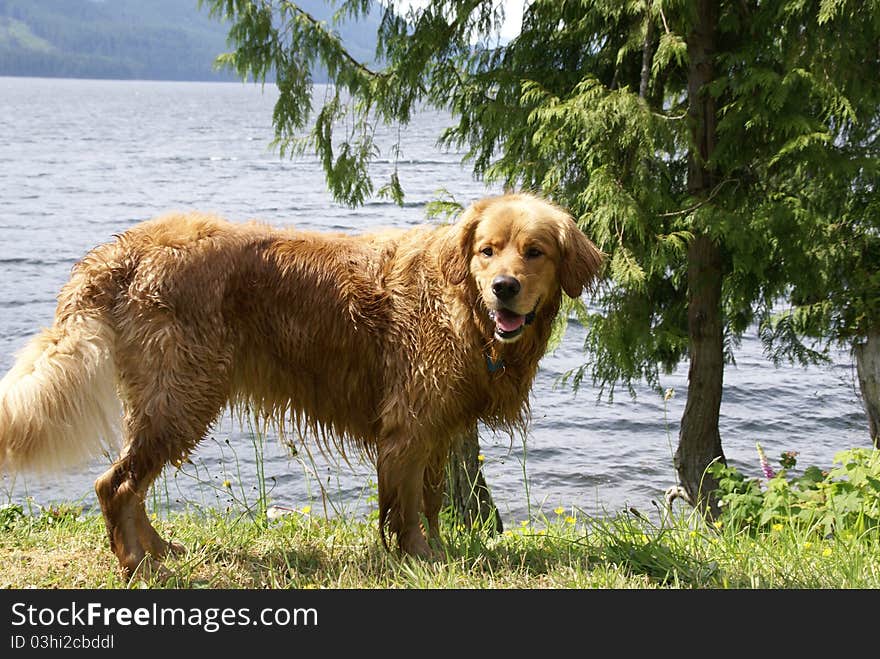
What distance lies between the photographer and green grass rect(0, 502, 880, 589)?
425cm

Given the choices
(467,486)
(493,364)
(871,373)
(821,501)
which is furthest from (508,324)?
(871,373)

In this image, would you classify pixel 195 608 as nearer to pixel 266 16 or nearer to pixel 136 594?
pixel 136 594

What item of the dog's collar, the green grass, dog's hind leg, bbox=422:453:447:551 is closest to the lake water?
the green grass

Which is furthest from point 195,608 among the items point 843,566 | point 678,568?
point 843,566

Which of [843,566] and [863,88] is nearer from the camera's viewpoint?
[843,566]

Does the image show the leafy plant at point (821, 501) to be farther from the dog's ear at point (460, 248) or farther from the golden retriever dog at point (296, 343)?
the dog's ear at point (460, 248)

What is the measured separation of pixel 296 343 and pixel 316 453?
13.4 ft

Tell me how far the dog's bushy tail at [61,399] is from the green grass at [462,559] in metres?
0.66

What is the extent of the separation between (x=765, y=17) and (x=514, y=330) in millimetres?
4804

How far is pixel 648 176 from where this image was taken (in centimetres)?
733

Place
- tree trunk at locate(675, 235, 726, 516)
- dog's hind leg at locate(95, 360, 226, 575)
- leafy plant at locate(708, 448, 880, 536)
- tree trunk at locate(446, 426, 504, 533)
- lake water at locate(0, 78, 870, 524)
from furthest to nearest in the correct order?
lake water at locate(0, 78, 870, 524) < tree trunk at locate(675, 235, 726, 516) < tree trunk at locate(446, 426, 504, 533) < leafy plant at locate(708, 448, 880, 536) < dog's hind leg at locate(95, 360, 226, 575)

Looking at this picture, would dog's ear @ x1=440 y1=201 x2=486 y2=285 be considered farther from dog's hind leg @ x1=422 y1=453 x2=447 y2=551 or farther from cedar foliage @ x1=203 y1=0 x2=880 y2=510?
cedar foliage @ x1=203 y1=0 x2=880 y2=510

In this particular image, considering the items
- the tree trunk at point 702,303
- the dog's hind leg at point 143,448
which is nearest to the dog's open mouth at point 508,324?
the dog's hind leg at point 143,448

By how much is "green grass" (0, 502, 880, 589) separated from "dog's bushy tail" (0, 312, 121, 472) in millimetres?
657
